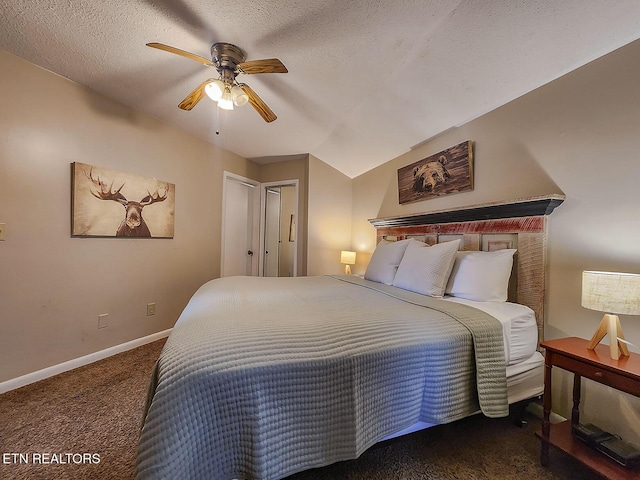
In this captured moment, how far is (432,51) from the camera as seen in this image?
5.76 ft

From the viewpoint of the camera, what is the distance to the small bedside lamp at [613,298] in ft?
3.64

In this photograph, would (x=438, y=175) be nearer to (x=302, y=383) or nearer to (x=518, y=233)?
(x=518, y=233)

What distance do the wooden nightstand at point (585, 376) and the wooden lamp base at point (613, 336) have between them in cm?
3

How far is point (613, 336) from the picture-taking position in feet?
3.86

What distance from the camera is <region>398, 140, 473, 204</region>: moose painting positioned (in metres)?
2.27

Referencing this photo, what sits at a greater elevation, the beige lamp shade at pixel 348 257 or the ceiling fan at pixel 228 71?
the ceiling fan at pixel 228 71

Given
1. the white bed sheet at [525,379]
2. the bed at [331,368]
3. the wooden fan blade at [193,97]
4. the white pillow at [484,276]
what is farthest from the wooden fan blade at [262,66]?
the white bed sheet at [525,379]

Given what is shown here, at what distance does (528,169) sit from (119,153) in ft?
11.4

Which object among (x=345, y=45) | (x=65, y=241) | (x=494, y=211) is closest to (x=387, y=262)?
(x=494, y=211)

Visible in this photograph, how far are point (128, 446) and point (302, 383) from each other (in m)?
1.16

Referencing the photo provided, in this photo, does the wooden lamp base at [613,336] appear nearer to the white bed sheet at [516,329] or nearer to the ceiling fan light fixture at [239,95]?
the white bed sheet at [516,329]

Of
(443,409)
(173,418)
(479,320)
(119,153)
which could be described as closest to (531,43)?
(479,320)

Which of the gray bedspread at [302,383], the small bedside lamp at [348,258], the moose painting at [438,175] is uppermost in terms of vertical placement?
the moose painting at [438,175]

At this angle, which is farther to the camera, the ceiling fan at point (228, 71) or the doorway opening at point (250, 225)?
the doorway opening at point (250, 225)
